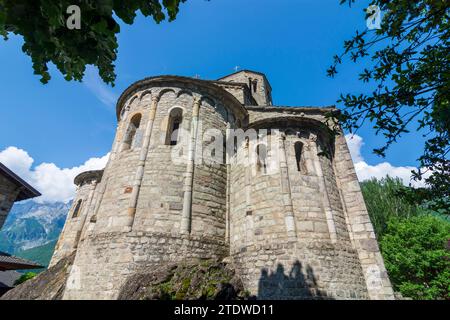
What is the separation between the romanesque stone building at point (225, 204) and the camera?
25.5ft

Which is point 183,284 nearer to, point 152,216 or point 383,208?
point 152,216

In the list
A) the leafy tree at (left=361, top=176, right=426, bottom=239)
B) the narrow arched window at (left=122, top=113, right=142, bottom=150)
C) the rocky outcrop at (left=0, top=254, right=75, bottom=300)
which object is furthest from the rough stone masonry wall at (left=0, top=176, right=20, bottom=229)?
the leafy tree at (left=361, top=176, right=426, bottom=239)

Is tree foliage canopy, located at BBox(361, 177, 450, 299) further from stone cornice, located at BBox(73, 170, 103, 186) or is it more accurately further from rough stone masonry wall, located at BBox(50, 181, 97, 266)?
stone cornice, located at BBox(73, 170, 103, 186)

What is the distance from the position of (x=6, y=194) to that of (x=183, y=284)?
7.54 m

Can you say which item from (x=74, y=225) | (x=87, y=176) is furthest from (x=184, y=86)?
(x=74, y=225)

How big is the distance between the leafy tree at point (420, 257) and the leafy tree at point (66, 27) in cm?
1940

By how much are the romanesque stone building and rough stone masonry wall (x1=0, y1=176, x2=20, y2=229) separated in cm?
272

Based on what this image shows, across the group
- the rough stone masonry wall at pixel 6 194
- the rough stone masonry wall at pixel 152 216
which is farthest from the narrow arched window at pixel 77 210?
the rough stone masonry wall at pixel 152 216

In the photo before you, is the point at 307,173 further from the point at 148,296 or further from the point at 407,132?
the point at 148,296

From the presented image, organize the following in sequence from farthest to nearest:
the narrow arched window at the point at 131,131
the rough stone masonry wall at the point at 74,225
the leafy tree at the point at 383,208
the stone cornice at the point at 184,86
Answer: the leafy tree at the point at 383,208, the rough stone masonry wall at the point at 74,225, the stone cornice at the point at 184,86, the narrow arched window at the point at 131,131

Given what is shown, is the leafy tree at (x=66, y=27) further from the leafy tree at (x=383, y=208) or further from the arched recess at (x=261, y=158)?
the leafy tree at (x=383, y=208)
